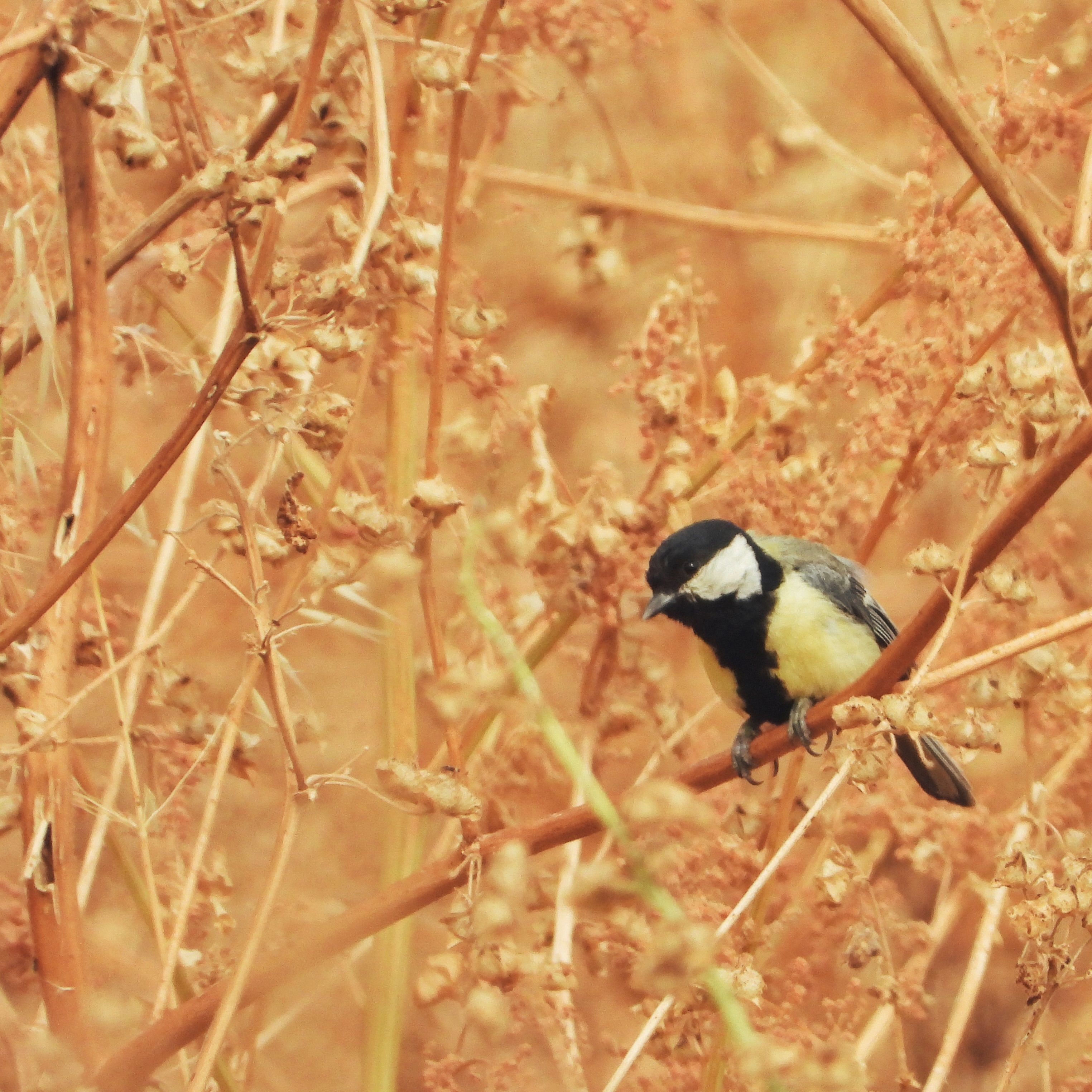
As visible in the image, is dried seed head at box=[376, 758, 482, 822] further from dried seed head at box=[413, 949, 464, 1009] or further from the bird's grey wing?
the bird's grey wing

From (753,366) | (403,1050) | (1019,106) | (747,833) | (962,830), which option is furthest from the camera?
(753,366)

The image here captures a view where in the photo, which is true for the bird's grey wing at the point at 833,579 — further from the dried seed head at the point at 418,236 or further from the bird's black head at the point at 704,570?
the dried seed head at the point at 418,236

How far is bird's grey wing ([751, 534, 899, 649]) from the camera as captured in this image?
5.94 feet

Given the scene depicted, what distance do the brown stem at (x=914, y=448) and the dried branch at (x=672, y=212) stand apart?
382mm

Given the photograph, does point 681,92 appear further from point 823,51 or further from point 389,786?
point 389,786

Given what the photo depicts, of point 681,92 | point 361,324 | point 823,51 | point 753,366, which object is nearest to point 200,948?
point 361,324

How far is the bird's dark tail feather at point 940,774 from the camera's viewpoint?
5.28 feet

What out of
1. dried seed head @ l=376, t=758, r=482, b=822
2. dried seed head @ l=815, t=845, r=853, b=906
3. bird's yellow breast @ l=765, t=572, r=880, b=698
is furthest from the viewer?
bird's yellow breast @ l=765, t=572, r=880, b=698

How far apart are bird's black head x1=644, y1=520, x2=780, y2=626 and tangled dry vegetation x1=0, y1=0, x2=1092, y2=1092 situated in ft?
0.54

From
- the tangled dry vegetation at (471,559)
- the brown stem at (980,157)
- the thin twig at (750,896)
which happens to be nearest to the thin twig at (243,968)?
the tangled dry vegetation at (471,559)

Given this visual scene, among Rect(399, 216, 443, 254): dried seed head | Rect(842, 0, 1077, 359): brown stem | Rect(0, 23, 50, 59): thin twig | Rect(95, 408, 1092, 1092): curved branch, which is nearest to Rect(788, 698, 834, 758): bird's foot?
Rect(95, 408, 1092, 1092): curved branch

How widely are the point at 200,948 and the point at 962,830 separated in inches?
29.5

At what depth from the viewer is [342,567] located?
2.80ft

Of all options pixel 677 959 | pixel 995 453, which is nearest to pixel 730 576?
pixel 995 453
